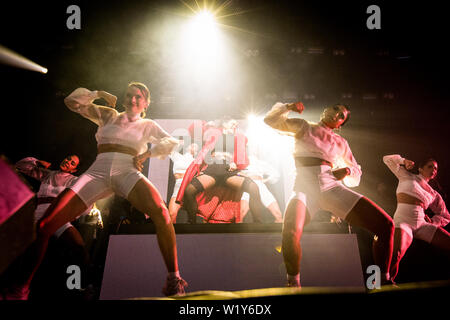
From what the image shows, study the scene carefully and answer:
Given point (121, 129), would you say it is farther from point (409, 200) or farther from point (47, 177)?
point (409, 200)

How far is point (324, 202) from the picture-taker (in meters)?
2.87

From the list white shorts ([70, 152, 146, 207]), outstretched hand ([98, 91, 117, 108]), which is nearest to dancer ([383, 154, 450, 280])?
white shorts ([70, 152, 146, 207])

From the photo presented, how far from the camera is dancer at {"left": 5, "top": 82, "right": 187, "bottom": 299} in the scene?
8.78 feet

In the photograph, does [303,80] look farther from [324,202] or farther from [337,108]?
[324,202]

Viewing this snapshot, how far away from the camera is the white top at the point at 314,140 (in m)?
3.10

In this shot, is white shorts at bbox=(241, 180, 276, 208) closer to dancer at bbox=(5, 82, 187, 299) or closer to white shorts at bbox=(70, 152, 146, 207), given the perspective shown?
dancer at bbox=(5, 82, 187, 299)

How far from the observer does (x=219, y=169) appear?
14.0 ft

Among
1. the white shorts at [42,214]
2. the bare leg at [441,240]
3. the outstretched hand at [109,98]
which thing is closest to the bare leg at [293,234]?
the bare leg at [441,240]

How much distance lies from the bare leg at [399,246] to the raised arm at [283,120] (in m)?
1.73

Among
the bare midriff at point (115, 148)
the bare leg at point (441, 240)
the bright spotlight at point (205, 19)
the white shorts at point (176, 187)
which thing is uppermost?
the bright spotlight at point (205, 19)

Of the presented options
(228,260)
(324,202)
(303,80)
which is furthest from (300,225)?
(303,80)

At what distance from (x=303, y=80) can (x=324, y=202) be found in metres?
2.67

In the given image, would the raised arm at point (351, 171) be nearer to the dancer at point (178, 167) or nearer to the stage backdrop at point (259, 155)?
the stage backdrop at point (259, 155)
